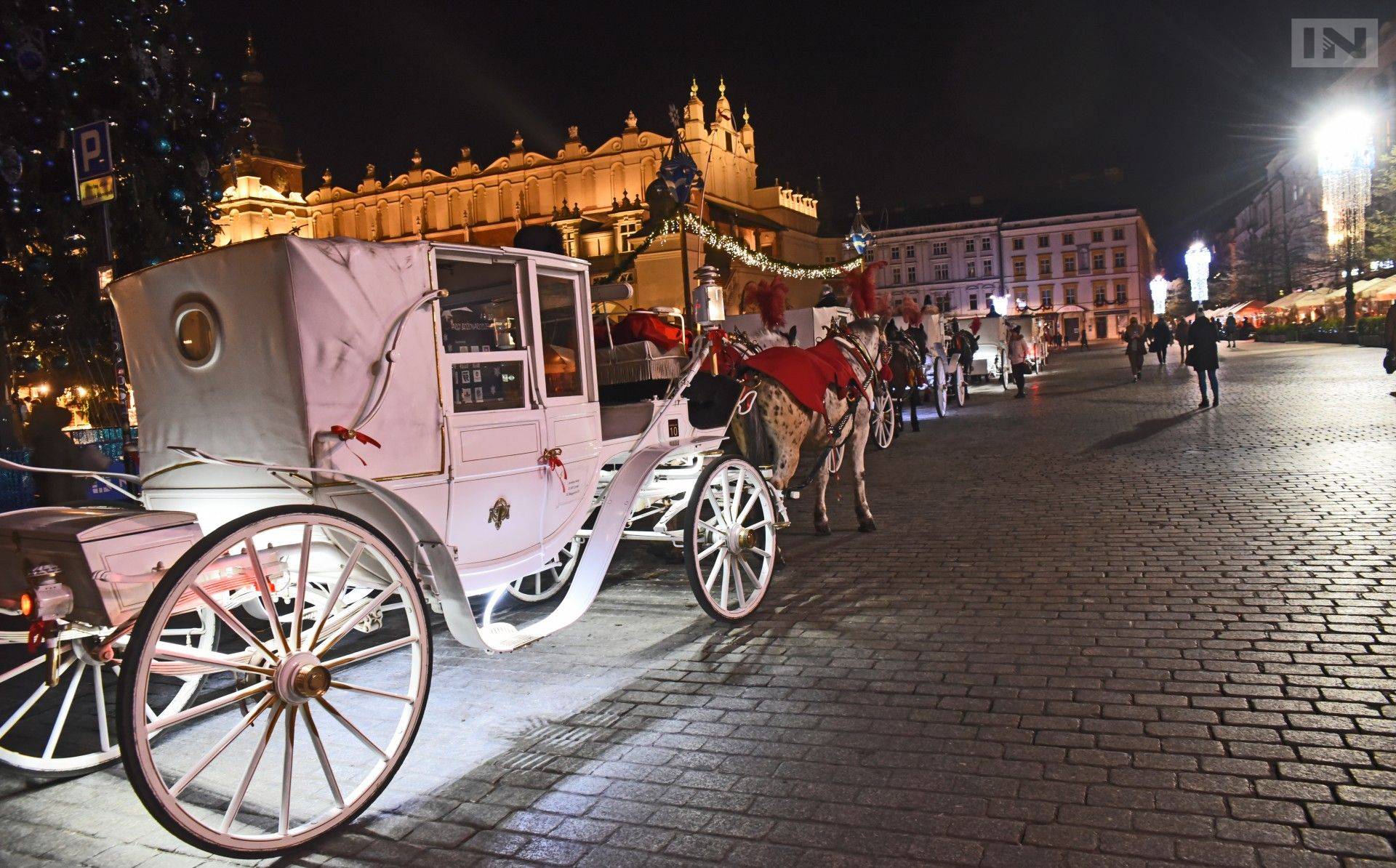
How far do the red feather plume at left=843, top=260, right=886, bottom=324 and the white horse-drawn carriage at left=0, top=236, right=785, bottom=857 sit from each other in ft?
18.1

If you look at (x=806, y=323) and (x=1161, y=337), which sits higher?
(x=806, y=323)

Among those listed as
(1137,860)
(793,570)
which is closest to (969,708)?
(1137,860)

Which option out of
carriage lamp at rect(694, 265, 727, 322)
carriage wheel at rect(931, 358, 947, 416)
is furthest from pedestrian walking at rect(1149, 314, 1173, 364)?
carriage lamp at rect(694, 265, 727, 322)

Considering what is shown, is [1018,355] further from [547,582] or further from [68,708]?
[68,708]

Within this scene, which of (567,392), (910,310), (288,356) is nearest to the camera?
(288,356)

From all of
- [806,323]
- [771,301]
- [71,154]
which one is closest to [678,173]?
[771,301]

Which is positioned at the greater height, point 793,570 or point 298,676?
point 298,676

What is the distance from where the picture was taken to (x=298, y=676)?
3.36 metres

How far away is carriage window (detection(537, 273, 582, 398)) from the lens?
4980 millimetres

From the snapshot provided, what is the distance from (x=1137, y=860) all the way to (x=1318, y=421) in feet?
48.3

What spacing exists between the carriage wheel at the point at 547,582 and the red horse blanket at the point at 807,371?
2298 millimetres

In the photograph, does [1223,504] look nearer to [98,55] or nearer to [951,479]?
[951,479]

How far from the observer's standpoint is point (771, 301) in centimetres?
1026

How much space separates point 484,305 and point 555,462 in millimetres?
926
